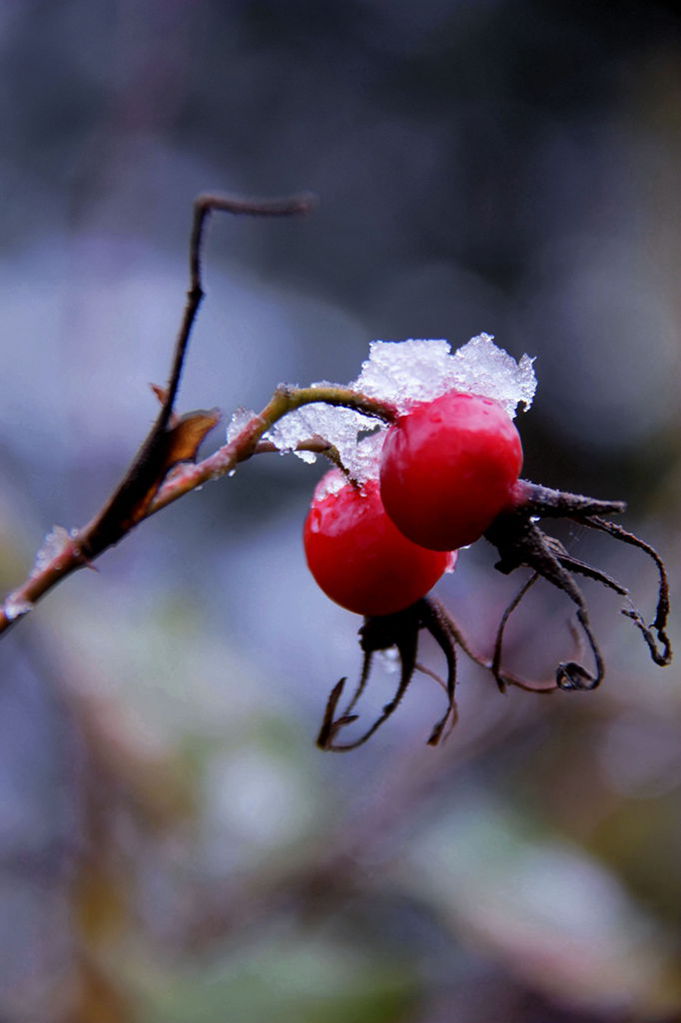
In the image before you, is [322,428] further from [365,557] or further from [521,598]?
[521,598]

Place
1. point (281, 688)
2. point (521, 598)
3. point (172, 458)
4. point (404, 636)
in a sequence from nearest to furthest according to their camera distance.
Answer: point (172, 458) → point (521, 598) → point (404, 636) → point (281, 688)

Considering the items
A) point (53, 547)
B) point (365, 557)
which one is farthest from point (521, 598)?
point (53, 547)

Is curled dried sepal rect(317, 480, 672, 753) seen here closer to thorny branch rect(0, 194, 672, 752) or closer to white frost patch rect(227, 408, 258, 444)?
thorny branch rect(0, 194, 672, 752)

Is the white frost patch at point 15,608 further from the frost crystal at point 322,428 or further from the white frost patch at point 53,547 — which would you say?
the frost crystal at point 322,428

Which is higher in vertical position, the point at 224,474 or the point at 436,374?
the point at 436,374

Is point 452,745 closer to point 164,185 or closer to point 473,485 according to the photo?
point 473,485

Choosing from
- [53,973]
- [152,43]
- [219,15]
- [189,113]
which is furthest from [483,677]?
[219,15]

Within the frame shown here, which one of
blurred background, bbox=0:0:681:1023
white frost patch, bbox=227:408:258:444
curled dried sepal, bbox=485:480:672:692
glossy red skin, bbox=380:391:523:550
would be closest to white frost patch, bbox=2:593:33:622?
white frost patch, bbox=227:408:258:444

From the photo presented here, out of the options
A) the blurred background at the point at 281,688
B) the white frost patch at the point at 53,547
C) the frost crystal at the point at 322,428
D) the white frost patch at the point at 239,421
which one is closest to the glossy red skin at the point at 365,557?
the frost crystal at the point at 322,428
